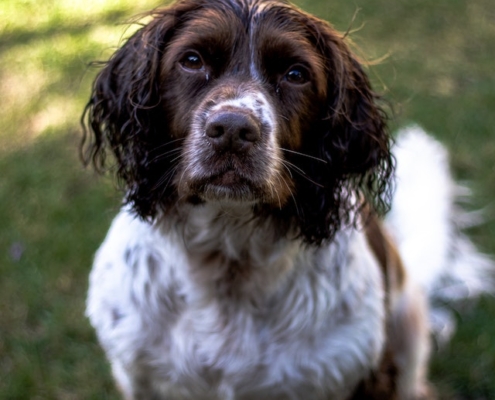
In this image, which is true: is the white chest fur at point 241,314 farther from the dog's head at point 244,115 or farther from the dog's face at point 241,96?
the dog's face at point 241,96

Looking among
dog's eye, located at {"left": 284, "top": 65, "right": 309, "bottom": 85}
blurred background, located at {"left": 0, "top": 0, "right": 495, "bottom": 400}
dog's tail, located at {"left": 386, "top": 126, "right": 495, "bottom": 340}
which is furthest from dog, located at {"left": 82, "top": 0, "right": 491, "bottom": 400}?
dog's tail, located at {"left": 386, "top": 126, "right": 495, "bottom": 340}

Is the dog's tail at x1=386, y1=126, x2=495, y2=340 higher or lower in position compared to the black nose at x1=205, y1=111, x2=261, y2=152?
lower

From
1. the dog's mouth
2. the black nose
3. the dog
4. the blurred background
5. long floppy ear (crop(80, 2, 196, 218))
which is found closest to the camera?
the black nose

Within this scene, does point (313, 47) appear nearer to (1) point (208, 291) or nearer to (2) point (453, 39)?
(1) point (208, 291)

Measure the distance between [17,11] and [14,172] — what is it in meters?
2.60

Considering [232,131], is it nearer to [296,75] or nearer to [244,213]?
[296,75]

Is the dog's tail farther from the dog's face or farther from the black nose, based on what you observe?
the black nose

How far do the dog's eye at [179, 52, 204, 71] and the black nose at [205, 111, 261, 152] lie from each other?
298 millimetres

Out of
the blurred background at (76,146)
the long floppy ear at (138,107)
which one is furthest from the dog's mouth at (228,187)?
the blurred background at (76,146)

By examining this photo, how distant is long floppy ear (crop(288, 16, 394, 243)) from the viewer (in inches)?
101

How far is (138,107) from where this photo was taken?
248 centimetres

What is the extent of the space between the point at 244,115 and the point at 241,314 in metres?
0.94

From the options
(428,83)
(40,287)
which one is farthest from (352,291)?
(428,83)

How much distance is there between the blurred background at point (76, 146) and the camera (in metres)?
3.75
